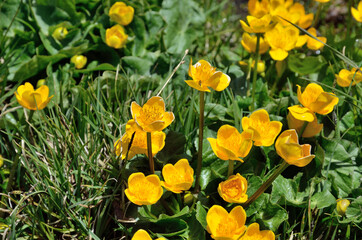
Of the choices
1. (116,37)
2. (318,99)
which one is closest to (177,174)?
(318,99)

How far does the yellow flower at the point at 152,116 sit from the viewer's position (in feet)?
4.44

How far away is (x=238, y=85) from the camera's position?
2289 mm

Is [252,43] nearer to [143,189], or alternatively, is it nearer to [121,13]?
[121,13]

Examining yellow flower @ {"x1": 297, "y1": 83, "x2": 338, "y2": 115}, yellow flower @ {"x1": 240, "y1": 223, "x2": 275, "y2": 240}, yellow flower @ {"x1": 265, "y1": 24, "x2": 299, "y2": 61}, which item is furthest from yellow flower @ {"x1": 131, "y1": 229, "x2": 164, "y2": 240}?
yellow flower @ {"x1": 265, "y1": 24, "x2": 299, "y2": 61}

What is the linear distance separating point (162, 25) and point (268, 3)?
2.47 feet

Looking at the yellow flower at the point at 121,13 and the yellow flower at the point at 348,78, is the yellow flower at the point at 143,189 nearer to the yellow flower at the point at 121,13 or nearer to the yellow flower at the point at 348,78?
the yellow flower at the point at 348,78

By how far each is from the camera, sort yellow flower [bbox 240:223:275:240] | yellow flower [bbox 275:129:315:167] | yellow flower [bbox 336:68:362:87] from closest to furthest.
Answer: yellow flower [bbox 275:129:315:167] → yellow flower [bbox 240:223:275:240] → yellow flower [bbox 336:68:362:87]

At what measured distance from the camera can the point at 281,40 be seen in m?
2.02

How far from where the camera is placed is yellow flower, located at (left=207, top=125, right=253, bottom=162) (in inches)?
55.2

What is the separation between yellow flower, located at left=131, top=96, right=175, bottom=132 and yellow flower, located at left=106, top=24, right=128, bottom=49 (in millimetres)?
1014

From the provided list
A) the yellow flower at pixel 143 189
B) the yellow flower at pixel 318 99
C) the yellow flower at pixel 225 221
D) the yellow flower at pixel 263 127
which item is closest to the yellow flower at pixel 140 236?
the yellow flower at pixel 143 189

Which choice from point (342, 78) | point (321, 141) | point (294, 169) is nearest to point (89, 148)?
point (294, 169)

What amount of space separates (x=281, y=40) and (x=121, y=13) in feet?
3.01

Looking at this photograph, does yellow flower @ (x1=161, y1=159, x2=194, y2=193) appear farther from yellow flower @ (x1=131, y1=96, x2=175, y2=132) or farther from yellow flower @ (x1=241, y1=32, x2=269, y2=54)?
yellow flower @ (x1=241, y1=32, x2=269, y2=54)
